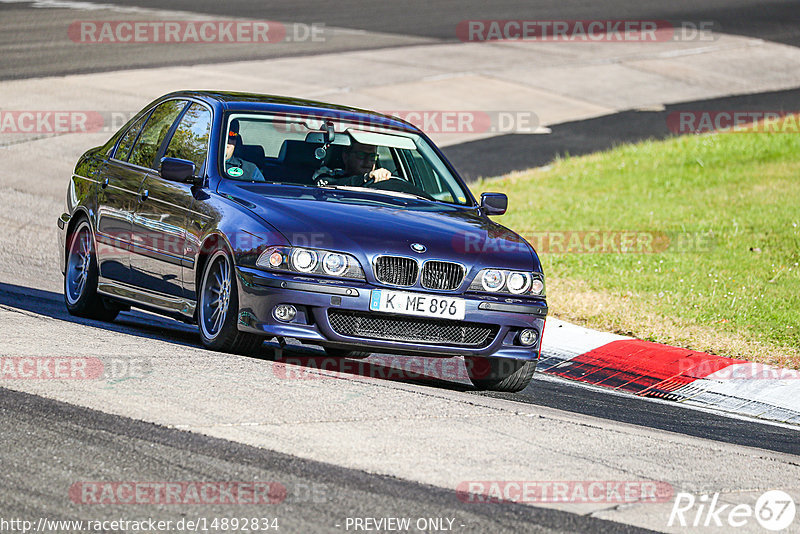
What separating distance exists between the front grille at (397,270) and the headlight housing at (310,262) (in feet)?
0.42

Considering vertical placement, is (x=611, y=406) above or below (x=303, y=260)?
below

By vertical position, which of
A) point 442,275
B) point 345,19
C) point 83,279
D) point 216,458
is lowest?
point 83,279

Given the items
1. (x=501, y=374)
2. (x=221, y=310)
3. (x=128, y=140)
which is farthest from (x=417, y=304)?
(x=128, y=140)

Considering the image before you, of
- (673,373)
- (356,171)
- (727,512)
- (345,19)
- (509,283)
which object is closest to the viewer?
(727,512)

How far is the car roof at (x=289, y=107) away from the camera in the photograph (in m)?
8.74

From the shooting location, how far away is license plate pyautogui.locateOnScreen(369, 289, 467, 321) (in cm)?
736

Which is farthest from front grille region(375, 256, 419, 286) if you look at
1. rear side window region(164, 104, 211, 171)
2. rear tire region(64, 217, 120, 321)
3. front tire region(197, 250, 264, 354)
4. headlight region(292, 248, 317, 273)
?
rear tire region(64, 217, 120, 321)

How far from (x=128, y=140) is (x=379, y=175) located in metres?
2.04

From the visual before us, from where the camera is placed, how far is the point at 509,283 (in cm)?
777

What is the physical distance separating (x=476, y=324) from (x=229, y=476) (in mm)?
2730

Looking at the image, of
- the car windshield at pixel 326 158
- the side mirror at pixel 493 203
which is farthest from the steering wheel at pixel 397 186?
the side mirror at pixel 493 203

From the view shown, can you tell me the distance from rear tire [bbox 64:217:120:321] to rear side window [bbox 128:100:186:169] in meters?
0.67

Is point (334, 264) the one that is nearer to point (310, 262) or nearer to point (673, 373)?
point (310, 262)

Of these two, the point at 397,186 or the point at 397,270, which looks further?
the point at 397,186
